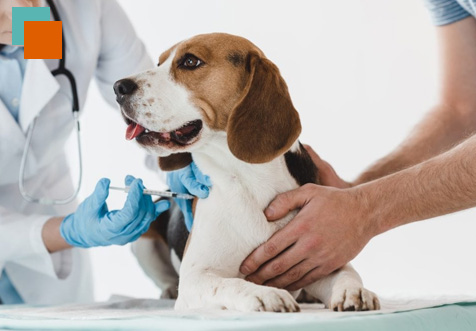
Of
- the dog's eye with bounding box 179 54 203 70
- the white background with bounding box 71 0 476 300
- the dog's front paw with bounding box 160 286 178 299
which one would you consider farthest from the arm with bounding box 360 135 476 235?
the white background with bounding box 71 0 476 300

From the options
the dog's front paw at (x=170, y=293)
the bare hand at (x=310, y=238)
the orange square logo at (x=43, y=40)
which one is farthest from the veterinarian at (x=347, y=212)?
the orange square logo at (x=43, y=40)

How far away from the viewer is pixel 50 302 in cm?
269

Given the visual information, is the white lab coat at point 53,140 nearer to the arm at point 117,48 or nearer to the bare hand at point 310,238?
the arm at point 117,48

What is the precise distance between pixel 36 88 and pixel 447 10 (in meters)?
1.73

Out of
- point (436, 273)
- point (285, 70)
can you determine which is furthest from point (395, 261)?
point (285, 70)

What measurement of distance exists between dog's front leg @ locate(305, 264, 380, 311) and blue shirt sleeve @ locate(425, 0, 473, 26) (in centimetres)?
133

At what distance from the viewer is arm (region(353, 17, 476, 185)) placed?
261 cm

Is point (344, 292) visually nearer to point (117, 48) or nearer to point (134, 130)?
point (134, 130)

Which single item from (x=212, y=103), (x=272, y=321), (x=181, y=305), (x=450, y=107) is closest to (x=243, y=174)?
(x=212, y=103)

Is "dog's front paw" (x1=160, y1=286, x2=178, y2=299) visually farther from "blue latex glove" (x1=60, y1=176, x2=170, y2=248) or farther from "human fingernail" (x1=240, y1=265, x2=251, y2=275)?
"human fingernail" (x1=240, y1=265, x2=251, y2=275)

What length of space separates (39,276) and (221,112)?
1.33 meters

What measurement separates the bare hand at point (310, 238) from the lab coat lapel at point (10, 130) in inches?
44.2

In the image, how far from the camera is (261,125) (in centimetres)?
175

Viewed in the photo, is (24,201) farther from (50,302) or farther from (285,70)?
(285,70)
